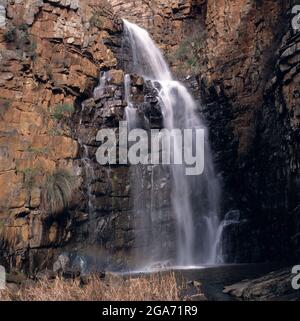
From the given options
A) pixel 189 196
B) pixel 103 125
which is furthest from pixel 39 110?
pixel 189 196

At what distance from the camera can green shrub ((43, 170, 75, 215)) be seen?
15016 mm

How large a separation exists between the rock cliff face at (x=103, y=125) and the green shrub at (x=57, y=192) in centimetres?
5

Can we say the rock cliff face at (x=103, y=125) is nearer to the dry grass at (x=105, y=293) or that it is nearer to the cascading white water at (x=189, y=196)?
the cascading white water at (x=189, y=196)

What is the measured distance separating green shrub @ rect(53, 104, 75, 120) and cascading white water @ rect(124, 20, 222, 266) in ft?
7.54

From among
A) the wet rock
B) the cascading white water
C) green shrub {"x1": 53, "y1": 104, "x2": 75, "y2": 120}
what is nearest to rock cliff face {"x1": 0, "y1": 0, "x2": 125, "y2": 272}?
green shrub {"x1": 53, "y1": 104, "x2": 75, "y2": 120}

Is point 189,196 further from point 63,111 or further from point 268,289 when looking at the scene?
point 268,289

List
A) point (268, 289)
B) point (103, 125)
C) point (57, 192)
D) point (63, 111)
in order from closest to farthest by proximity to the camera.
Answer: point (268, 289)
point (57, 192)
point (63, 111)
point (103, 125)

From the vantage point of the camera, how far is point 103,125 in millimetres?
18031

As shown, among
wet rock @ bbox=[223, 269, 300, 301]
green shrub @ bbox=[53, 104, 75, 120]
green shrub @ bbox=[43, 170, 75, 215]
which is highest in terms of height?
green shrub @ bbox=[53, 104, 75, 120]

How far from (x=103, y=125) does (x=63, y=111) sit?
5.40 feet

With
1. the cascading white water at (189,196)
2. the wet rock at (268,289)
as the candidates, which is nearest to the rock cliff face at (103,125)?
the cascading white water at (189,196)

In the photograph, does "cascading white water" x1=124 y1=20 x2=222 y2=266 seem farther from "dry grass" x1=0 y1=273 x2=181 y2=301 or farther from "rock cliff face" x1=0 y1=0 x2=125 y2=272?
"dry grass" x1=0 y1=273 x2=181 y2=301
